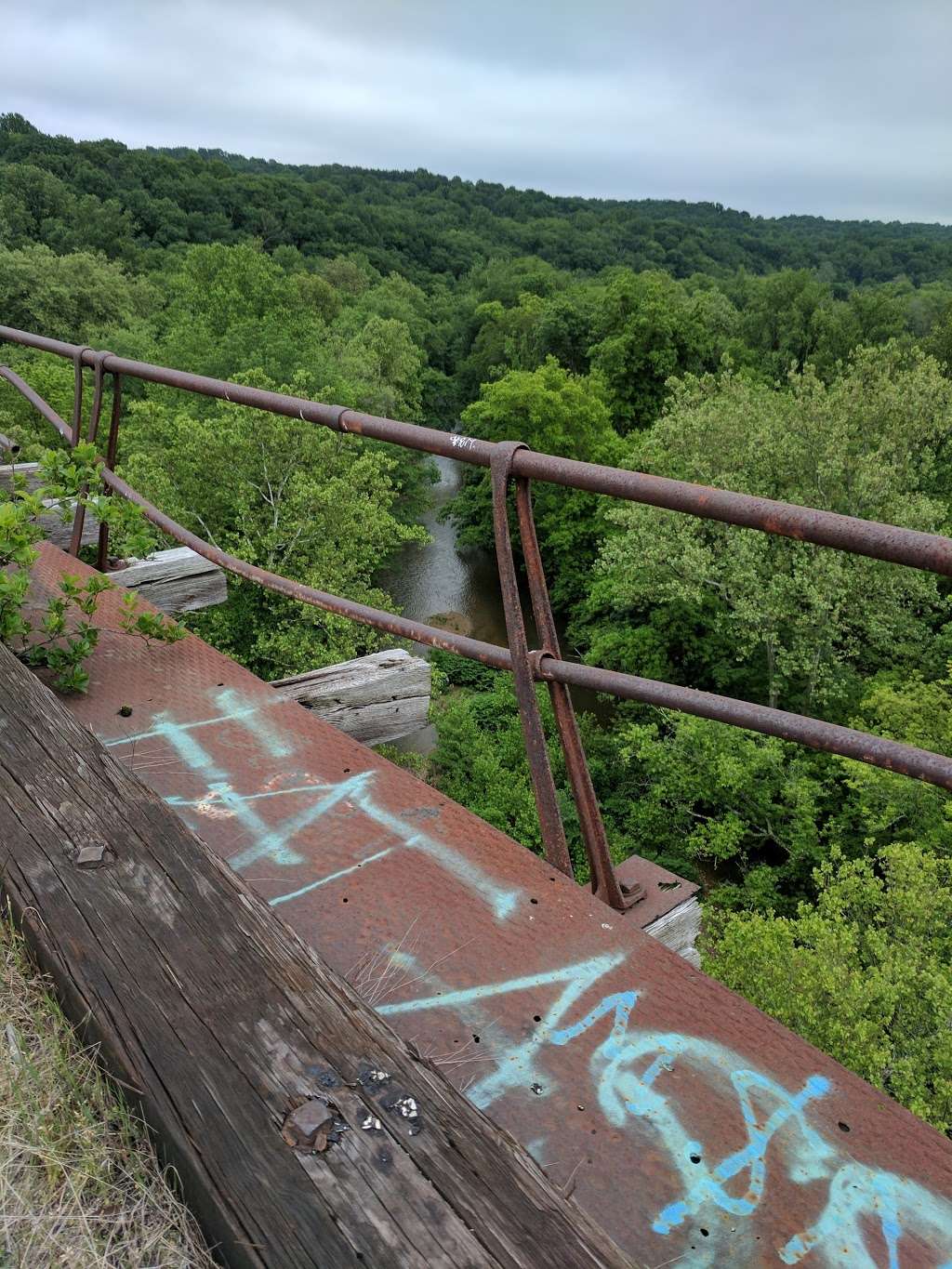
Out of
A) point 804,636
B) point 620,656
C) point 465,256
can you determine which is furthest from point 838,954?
point 465,256

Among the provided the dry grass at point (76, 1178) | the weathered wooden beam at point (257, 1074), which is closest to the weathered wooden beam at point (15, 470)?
the weathered wooden beam at point (257, 1074)

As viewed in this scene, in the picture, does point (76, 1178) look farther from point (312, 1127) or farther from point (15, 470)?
→ point (15, 470)

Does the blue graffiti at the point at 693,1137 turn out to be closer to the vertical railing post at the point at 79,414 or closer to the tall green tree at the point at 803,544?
the vertical railing post at the point at 79,414

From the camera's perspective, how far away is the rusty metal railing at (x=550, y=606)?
1259 mm

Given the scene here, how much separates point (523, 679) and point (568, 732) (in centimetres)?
14

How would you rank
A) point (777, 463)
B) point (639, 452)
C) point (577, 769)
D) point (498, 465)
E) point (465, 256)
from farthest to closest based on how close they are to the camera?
point (465, 256) < point (639, 452) < point (777, 463) < point (577, 769) < point (498, 465)

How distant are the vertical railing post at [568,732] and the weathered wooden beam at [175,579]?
1.83 metres

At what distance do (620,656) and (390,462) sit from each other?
7.53 metres

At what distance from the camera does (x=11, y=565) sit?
116 inches

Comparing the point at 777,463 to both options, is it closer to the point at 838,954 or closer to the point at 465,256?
the point at 838,954

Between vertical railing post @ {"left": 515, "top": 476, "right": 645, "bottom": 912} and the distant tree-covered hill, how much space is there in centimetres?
5254

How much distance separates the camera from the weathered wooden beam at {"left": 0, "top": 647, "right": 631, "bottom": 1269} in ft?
2.87

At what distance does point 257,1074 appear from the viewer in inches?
40.6

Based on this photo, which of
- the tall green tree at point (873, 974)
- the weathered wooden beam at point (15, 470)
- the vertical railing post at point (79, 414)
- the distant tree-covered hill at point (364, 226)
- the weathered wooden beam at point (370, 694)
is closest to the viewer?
the weathered wooden beam at point (370, 694)
